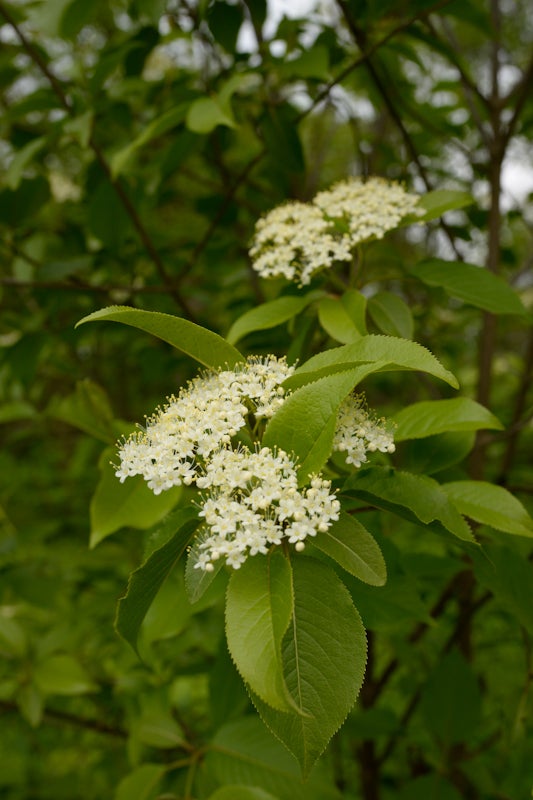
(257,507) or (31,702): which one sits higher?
(257,507)

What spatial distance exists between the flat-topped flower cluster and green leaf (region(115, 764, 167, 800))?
91 centimetres

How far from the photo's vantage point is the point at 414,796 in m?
2.00

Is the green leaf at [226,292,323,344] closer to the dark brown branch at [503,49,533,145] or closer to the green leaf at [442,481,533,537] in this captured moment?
the green leaf at [442,481,533,537]

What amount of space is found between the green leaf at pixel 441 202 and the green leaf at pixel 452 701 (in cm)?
125

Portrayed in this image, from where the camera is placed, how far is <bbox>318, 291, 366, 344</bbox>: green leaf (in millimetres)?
1355

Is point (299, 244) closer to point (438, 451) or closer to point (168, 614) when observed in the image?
point (438, 451)

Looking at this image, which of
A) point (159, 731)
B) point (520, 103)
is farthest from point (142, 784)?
point (520, 103)

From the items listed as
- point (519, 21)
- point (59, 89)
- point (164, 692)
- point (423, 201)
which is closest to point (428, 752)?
point (164, 692)

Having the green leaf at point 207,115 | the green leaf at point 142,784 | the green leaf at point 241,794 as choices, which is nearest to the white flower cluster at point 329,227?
the green leaf at point 207,115

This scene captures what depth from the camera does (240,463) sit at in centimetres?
108

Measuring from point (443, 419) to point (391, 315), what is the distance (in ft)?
1.15

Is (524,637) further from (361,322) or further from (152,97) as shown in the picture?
(152,97)

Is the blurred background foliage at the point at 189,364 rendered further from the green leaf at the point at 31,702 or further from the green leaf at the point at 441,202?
the green leaf at the point at 441,202

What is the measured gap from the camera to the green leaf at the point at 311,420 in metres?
1.02
